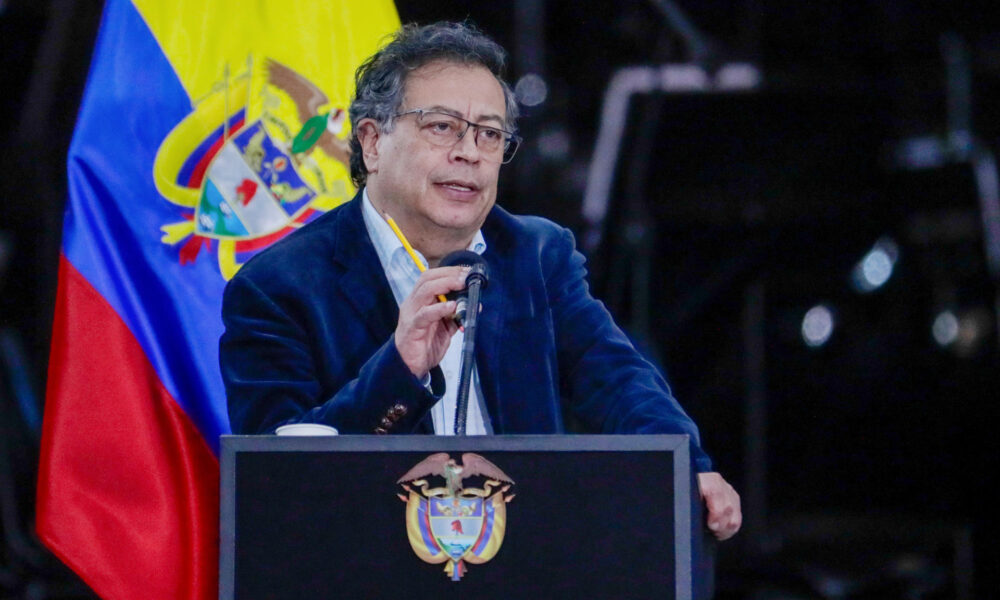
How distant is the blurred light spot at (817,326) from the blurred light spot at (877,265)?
8.9 inches

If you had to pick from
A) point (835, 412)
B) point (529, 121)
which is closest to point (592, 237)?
point (529, 121)

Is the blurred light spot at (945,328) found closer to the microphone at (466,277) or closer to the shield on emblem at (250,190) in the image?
the shield on emblem at (250,190)

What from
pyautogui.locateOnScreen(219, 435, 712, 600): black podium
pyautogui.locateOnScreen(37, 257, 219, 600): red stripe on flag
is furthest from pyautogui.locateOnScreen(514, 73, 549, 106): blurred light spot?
pyautogui.locateOnScreen(219, 435, 712, 600): black podium

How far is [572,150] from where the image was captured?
558 centimetres

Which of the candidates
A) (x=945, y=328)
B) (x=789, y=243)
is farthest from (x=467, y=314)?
(x=945, y=328)

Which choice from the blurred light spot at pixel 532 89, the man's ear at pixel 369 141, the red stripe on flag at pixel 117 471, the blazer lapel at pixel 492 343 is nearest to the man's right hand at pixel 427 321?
the blazer lapel at pixel 492 343

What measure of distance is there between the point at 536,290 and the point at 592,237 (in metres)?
2.58

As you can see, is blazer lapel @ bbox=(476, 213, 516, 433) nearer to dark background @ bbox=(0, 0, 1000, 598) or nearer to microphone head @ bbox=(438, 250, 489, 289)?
microphone head @ bbox=(438, 250, 489, 289)

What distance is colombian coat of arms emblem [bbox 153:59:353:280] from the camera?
2541 mm

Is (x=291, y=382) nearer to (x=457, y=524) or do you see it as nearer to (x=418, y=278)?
(x=418, y=278)

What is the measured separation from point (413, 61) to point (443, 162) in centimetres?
18

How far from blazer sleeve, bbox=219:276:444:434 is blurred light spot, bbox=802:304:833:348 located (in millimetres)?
4210

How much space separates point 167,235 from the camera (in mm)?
2510

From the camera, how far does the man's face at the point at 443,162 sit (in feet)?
7.00
